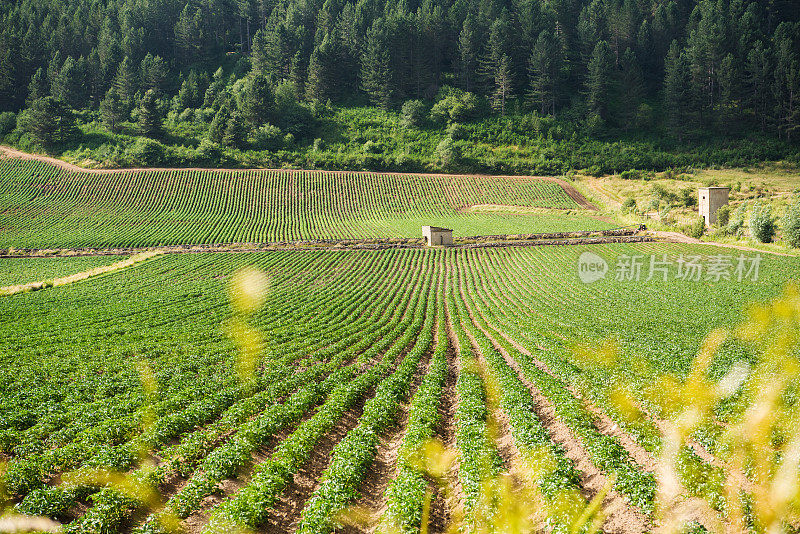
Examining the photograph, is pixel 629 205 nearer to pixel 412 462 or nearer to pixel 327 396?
pixel 327 396

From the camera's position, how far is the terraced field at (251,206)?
69188 millimetres

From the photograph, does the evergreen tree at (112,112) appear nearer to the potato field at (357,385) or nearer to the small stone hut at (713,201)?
the potato field at (357,385)

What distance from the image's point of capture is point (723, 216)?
6150 centimetres

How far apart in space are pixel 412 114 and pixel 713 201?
63878 millimetres

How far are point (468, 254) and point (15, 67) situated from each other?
120866 millimetres

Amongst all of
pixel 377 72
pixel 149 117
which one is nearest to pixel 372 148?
pixel 377 72

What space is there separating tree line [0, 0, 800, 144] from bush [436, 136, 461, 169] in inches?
878

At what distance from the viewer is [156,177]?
3519 inches

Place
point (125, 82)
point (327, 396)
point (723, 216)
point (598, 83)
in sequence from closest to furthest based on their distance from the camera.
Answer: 1. point (327, 396)
2. point (723, 216)
3. point (598, 83)
4. point (125, 82)

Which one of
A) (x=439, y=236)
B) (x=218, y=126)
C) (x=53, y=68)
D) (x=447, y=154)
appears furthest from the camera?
(x=53, y=68)

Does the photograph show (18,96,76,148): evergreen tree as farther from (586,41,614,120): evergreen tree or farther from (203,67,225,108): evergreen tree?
(586,41,614,120): evergreen tree

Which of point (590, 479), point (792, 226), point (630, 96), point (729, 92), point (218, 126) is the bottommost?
point (590, 479)

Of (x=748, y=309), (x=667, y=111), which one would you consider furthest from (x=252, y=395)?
(x=667, y=111)

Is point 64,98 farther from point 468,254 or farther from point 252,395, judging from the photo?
point 252,395
